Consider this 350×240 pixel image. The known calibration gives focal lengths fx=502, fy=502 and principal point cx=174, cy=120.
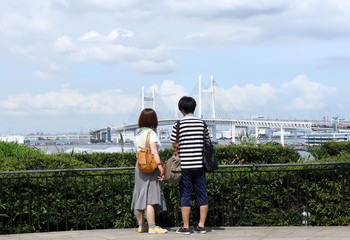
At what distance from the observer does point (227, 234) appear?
5.82 m

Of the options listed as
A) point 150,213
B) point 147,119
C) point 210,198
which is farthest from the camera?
point 210,198

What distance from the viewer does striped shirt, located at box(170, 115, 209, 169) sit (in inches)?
218

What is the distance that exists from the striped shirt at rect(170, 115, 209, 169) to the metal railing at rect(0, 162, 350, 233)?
0.99 m

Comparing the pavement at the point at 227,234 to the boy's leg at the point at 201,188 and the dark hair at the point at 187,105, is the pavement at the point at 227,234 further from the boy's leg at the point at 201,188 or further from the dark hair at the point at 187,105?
the dark hair at the point at 187,105

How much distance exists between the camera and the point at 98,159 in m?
11.2

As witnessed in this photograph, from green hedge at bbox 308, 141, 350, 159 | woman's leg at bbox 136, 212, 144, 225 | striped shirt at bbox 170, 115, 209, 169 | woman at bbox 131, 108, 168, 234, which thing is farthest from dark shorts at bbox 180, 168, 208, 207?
green hedge at bbox 308, 141, 350, 159

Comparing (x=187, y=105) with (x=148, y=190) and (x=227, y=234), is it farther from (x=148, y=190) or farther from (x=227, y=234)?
(x=227, y=234)

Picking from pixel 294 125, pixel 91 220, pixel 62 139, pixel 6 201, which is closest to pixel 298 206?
pixel 91 220

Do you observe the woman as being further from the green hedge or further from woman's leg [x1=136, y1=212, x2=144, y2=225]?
the green hedge

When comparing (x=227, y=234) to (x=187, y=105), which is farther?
(x=227, y=234)

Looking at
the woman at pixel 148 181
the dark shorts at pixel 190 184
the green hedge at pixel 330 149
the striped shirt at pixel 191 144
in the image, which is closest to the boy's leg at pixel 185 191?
the dark shorts at pixel 190 184

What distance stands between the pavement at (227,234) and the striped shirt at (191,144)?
0.85m

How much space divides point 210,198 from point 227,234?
0.77 m

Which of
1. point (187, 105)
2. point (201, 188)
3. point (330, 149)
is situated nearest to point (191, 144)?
point (187, 105)
